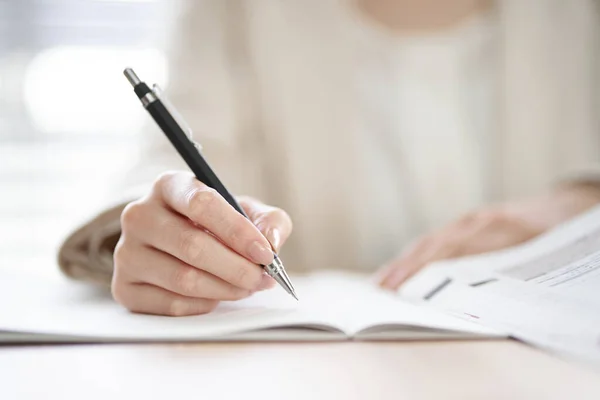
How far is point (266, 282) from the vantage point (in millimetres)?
491

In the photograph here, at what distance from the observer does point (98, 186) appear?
4.94 ft

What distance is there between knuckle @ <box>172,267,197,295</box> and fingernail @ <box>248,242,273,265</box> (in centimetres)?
6

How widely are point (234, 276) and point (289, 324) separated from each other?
54 mm

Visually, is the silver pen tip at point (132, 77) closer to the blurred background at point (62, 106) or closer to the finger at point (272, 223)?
the finger at point (272, 223)

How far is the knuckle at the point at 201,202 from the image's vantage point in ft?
1.52

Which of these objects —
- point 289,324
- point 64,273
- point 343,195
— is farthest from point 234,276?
point 343,195

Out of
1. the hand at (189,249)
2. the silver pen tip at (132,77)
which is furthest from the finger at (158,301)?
the silver pen tip at (132,77)

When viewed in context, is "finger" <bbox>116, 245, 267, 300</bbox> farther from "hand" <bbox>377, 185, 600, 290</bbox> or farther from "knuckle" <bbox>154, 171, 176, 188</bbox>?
"hand" <bbox>377, 185, 600, 290</bbox>

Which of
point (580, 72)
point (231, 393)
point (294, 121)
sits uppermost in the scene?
point (580, 72)

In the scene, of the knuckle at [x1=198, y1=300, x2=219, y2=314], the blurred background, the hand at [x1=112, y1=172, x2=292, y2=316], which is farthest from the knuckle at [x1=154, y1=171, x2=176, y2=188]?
the blurred background

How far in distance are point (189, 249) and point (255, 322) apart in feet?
0.24

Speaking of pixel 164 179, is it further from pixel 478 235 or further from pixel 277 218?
→ pixel 478 235

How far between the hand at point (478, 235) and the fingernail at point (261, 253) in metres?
0.25

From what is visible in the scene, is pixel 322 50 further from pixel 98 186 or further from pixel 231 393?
pixel 231 393
